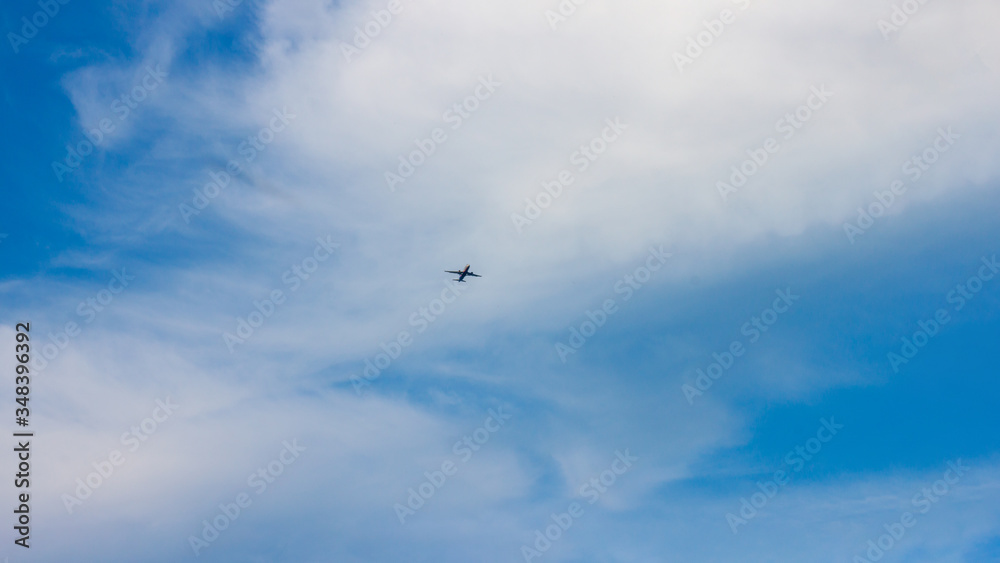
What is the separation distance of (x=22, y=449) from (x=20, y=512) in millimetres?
10859

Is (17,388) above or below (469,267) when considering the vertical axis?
below

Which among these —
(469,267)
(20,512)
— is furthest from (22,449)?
(469,267)

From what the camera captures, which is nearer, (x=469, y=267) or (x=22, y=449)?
(x=22, y=449)

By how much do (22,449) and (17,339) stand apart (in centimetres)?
1942

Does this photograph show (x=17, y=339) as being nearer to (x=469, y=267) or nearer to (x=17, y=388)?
(x=17, y=388)

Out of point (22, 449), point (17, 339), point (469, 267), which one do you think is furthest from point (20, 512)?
point (469, 267)

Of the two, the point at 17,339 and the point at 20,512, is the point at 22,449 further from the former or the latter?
the point at 17,339

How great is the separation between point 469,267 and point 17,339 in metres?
114

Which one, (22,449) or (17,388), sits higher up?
(17,388)

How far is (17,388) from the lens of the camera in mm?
103500

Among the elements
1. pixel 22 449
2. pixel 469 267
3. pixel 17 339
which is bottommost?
pixel 22 449

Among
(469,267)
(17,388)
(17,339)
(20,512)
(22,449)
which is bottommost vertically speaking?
(20,512)

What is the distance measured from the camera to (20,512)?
105938mm

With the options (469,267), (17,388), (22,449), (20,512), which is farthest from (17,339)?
(469,267)
